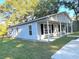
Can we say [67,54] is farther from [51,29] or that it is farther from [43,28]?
[51,29]

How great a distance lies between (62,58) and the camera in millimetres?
8742

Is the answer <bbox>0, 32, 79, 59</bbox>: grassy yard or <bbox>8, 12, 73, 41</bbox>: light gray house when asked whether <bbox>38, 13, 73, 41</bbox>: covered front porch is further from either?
<bbox>0, 32, 79, 59</bbox>: grassy yard

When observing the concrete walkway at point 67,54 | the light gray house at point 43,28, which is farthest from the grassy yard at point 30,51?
the light gray house at point 43,28

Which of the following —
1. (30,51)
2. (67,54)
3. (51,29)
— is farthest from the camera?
(51,29)

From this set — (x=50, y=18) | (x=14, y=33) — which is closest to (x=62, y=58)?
(x=50, y=18)

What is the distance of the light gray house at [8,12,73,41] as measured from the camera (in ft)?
70.4

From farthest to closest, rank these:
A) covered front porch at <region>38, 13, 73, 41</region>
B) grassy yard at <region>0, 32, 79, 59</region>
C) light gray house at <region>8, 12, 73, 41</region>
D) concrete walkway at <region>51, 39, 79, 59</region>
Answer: covered front porch at <region>38, 13, 73, 41</region> → light gray house at <region>8, 12, 73, 41</region> → grassy yard at <region>0, 32, 79, 59</region> → concrete walkway at <region>51, 39, 79, 59</region>

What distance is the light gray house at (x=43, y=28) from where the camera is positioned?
70.4 ft

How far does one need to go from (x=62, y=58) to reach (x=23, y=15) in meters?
27.8

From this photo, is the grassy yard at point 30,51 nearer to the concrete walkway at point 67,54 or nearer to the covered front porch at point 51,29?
the concrete walkway at point 67,54

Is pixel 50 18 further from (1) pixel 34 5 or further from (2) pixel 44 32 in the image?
(1) pixel 34 5

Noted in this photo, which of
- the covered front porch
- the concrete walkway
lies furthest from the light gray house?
the concrete walkway

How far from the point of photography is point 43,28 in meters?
22.6

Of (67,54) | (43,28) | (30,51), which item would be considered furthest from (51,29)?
(67,54)
